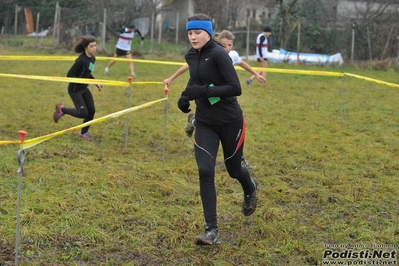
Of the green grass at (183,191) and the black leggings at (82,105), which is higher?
the black leggings at (82,105)

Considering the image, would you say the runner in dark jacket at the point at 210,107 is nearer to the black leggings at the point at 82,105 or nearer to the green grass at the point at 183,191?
the green grass at the point at 183,191

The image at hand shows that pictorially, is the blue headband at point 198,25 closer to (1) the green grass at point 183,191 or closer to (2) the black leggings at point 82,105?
(1) the green grass at point 183,191

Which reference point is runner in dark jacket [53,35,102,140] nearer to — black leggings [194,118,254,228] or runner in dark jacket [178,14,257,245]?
runner in dark jacket [178,14,257,245]

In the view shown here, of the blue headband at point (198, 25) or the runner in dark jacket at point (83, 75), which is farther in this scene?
the runner in dark jacket at point (83, 75)

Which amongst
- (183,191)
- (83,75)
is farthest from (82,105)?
(183,191)

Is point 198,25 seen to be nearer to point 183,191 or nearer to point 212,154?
point 212,154

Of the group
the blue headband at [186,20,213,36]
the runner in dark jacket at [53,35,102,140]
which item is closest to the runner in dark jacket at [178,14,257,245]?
the blue headband at [186,20,213,36]

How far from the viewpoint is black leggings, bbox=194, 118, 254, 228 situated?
4.79 m

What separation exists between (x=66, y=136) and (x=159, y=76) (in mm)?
8977

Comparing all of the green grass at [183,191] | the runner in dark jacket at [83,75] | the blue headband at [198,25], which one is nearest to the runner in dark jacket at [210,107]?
the blue headband at [198,25]

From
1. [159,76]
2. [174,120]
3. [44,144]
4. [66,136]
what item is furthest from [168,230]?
[159,76]

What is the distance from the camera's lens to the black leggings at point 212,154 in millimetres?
4793

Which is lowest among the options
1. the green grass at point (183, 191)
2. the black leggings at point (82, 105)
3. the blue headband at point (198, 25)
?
the green grass at point (183, 191)

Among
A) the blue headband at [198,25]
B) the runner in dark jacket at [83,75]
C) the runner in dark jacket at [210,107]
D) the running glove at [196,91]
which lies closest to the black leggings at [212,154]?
the runner in dark jacket at [210,107]
